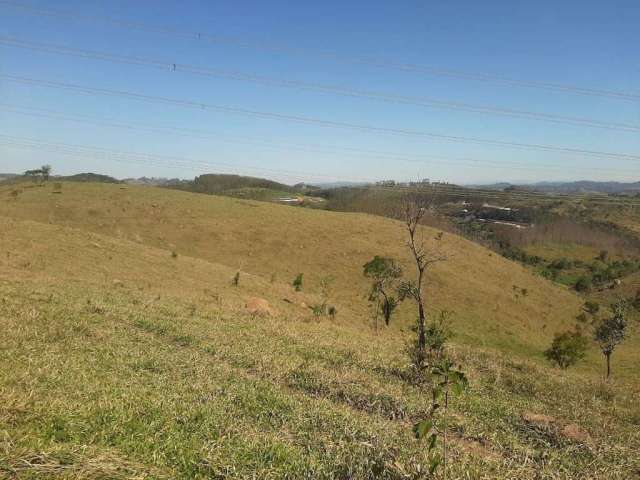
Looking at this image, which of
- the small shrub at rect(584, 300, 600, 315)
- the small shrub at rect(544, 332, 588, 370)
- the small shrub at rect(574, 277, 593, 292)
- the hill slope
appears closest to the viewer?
the small shrub at rect(544, 332, 588, 370)

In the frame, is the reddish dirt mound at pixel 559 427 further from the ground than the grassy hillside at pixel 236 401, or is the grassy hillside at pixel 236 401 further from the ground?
the grassy hillside at pixel 236 401

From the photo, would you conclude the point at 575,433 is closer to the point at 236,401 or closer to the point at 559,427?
the point at 559,427

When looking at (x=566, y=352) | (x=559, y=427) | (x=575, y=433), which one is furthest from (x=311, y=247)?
(x=575, y=433)

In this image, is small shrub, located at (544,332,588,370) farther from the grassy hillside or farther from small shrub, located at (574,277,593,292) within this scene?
small shrub, located at (574,277,593,292)

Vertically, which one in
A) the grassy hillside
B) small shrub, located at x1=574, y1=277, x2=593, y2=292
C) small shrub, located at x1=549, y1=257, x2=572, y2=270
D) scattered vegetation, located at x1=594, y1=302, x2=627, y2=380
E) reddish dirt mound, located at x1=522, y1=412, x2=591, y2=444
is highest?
the grassy hillside

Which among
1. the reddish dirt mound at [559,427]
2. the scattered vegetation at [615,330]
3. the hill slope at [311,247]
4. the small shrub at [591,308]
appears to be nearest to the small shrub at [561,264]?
the hill slope at [311,247]

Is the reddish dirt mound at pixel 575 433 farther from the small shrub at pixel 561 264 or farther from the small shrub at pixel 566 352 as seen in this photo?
the small shrub at pixel 561 264

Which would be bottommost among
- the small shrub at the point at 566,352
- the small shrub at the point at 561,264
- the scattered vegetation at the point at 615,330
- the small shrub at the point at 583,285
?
the small shrub at the point at 583,285

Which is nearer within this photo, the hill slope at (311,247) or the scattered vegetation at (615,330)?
the scattered vegetation at (615,330)

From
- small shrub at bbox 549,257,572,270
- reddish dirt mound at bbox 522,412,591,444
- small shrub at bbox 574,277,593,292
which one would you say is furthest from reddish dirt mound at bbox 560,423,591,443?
small shrub at bbox 549,257,572,270

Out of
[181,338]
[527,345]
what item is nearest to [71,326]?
[181,338]

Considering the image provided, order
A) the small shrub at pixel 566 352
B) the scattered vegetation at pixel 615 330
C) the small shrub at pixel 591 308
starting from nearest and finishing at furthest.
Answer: the scattered vegetation at pixel 615 330
the small shrub at pixel 566 352
the small shrub at pixel 591 308

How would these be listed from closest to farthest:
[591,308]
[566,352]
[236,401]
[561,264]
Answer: [236,401], [566,352], [591,308], [561,264]

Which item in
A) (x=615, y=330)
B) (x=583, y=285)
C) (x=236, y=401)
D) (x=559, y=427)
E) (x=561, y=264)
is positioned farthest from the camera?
(x=561, y=264)
